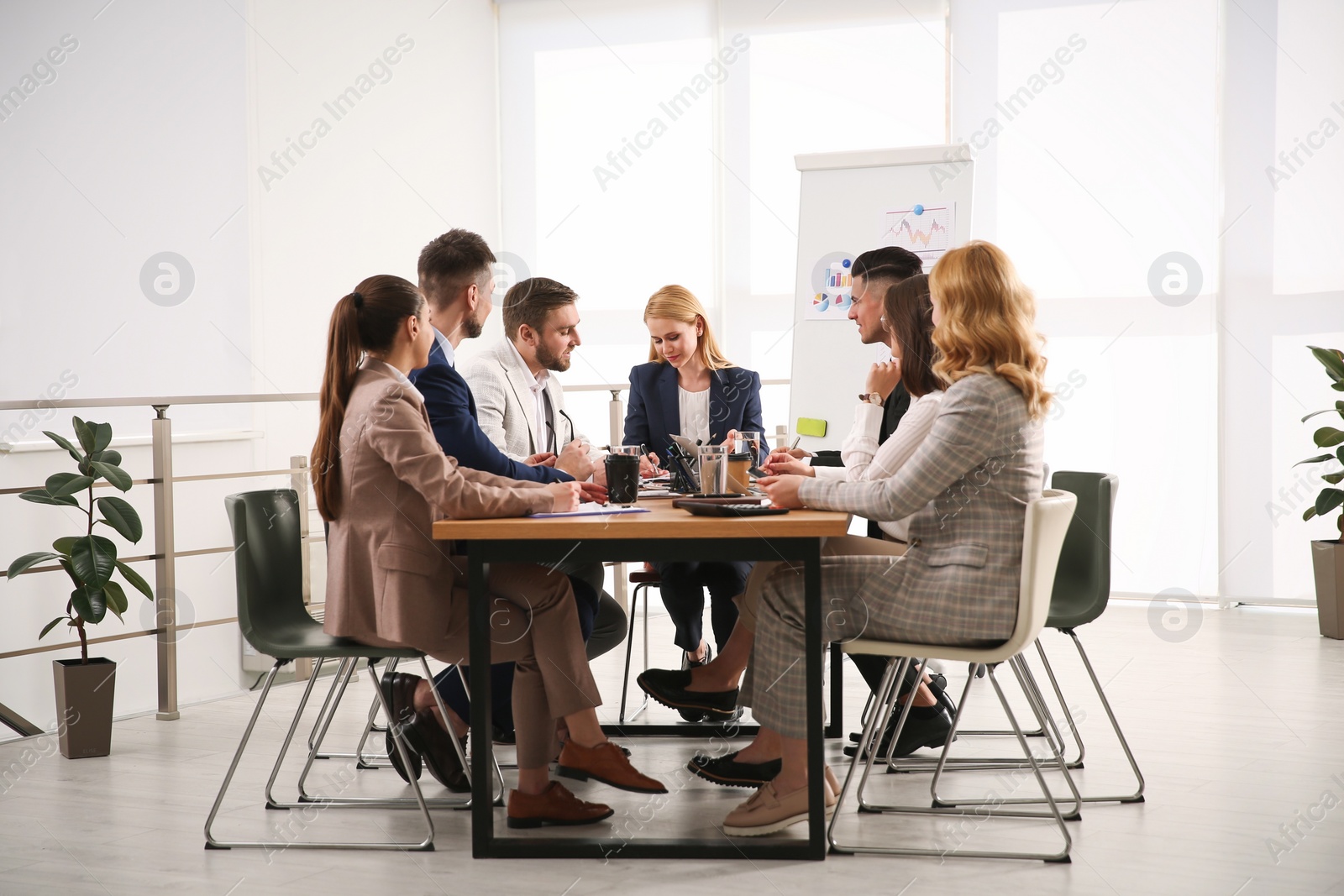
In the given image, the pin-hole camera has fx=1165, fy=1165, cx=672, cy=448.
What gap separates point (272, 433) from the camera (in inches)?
209

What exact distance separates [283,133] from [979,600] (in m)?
4.25

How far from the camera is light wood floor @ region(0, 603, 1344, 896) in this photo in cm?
221

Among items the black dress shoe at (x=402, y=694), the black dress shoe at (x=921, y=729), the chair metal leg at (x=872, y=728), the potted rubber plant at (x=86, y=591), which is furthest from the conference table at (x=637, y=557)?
the potted rubber plant at (x=86, y=591)

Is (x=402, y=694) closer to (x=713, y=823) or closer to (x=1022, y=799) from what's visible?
(x=713, y=823)

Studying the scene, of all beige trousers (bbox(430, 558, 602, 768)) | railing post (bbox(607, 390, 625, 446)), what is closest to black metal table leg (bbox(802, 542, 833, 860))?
beige trousers (bbox(430, 558, 602, 768))

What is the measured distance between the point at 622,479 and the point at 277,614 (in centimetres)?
83

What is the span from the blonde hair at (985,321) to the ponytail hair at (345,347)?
1.14m

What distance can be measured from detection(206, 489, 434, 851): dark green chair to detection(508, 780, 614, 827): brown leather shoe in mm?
181

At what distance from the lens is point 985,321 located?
2350mm

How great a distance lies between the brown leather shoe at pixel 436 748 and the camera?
2.81 m

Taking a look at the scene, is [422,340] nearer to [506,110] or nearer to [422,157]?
[422,157]

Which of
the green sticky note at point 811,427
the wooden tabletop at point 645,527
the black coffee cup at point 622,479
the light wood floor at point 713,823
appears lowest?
the light wood floor at point 713,823

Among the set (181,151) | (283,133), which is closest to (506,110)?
(283,133)

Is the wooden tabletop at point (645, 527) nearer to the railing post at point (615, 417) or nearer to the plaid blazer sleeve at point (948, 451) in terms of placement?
the plaid blazer sleeve at point (948, 451)
